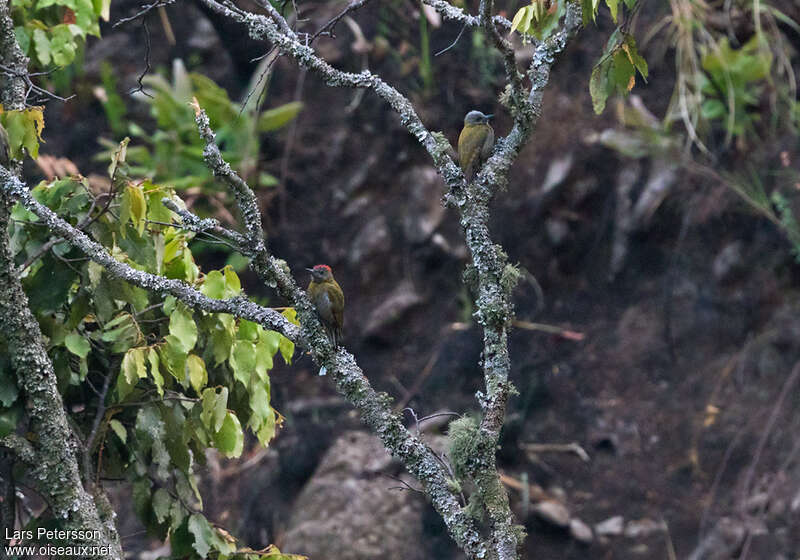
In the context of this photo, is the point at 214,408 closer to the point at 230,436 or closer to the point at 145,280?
the point at 230,436

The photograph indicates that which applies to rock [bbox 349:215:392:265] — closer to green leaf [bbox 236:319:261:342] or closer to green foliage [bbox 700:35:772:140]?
green foliage [bbox 700:35:772:140]

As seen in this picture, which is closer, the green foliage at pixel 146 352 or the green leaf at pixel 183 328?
the green leaf at pixel 183 328

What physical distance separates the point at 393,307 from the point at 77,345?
181 inches

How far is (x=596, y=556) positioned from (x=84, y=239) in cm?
446

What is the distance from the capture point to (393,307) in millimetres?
7391

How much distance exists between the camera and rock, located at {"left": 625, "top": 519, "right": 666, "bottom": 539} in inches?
230

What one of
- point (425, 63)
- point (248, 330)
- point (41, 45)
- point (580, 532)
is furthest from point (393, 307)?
point (248, 330)

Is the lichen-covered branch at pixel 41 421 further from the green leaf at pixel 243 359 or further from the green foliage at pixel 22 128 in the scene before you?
the green leaf at pixel 243 359

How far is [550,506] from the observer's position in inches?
234

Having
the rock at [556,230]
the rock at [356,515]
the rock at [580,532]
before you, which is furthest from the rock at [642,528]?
the rock at [556,230]

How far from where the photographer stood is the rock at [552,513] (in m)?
5.88

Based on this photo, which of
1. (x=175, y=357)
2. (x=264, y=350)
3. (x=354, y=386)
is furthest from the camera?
(x=264, y=350)

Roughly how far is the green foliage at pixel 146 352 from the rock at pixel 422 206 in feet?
14.6

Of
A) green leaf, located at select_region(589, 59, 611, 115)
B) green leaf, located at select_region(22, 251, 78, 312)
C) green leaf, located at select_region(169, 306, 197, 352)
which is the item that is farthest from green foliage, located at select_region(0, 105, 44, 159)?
green leaf, located at select_region(589, 59, 611, 115)
